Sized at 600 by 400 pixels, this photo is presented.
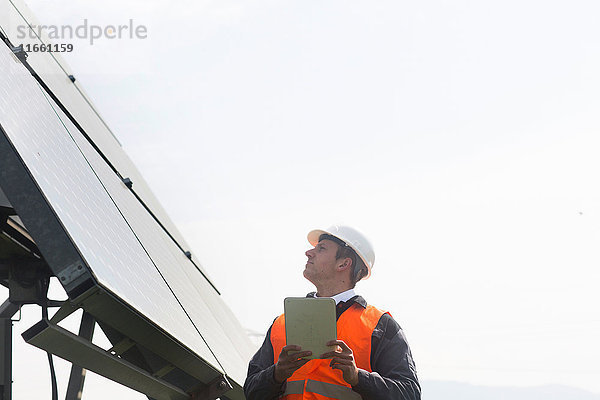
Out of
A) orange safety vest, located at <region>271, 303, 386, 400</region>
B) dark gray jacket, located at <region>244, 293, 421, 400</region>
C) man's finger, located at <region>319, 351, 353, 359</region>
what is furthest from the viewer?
orange safety vest, located at <region>271, 303, 386, 400</region>

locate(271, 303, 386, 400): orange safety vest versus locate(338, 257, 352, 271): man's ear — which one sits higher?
locate(338, 257, 352, 271): man's ear

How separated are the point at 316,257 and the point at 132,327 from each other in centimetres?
139

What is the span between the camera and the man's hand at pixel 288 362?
323cm

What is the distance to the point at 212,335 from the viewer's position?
4895mm

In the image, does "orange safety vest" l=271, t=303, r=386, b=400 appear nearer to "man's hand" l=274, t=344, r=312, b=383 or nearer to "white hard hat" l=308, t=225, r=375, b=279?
"man's hand" l=274, t=344, r=312, b=383

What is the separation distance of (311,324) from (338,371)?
409 mm

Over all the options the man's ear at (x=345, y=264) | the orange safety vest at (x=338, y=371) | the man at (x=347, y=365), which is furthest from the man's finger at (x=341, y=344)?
the man's ear at (x=345, y=264)

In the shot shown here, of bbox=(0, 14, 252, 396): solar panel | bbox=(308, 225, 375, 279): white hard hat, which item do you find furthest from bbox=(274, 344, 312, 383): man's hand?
bbox=(308, 225, 375, 279): white hard hat

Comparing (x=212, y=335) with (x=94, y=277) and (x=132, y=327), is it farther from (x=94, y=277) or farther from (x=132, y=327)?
(x=94, y=277)

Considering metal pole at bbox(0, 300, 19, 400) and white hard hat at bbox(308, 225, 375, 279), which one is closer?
white hard hat at bbox(308, 225, 375, 279)

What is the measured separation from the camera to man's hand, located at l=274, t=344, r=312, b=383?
323 cm

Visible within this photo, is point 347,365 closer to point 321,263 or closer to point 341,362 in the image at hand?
point 341,362

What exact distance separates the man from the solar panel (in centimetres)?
39

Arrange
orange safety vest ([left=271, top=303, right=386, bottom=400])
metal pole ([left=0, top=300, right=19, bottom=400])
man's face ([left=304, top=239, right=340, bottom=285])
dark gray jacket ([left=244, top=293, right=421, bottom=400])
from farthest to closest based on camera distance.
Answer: metal pole ([left=0, top=300, right=19, bottom=400]) < man's face ([left=304, top=239, right=340, bottom=285]) < orange safety vest ([left=271, top=303, right=386, bottom=400]) < dark gray jacket ([left=244, top=293, right=421, bottom=400])
